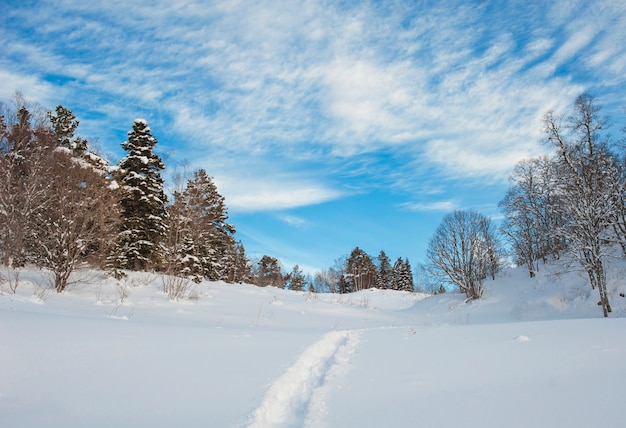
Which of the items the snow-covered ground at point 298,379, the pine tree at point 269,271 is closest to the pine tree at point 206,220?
the snow-covered ground at point 298,379

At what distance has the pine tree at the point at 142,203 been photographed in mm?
18344

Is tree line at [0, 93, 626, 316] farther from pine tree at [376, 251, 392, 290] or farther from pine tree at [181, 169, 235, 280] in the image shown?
pine tree at [376, 251, 392, 290]

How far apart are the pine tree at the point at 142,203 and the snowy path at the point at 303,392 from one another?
15.5m

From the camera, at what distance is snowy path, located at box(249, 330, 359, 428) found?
3.14m

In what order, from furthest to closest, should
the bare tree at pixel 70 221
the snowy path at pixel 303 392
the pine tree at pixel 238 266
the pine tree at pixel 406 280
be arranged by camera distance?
the pine tree at pixel 406 280
the pine tree at pixel 238 266
the bare tree at pixel 70 221
the snowy path at pixel 303 392

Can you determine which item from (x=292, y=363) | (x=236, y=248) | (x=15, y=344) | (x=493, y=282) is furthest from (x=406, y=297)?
(x=15, y=344)

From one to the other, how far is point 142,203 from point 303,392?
17.6 meters

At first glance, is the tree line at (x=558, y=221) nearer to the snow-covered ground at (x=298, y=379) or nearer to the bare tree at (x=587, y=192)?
the bare tree at (x=587, y=192)

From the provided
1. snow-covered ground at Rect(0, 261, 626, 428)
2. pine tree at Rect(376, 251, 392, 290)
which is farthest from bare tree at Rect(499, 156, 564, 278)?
pine tree at Rect(376, 251, 392, 290)

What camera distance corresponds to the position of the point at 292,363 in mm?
5152

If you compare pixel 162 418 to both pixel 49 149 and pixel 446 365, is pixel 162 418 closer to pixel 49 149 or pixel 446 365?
pixel 446 365

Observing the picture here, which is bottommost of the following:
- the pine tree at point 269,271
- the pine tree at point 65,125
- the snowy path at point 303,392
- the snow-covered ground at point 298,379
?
the snowy path at point 303,392

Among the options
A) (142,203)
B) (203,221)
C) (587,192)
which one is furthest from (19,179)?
(587,192)

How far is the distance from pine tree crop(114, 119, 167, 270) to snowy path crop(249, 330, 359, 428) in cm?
1548
